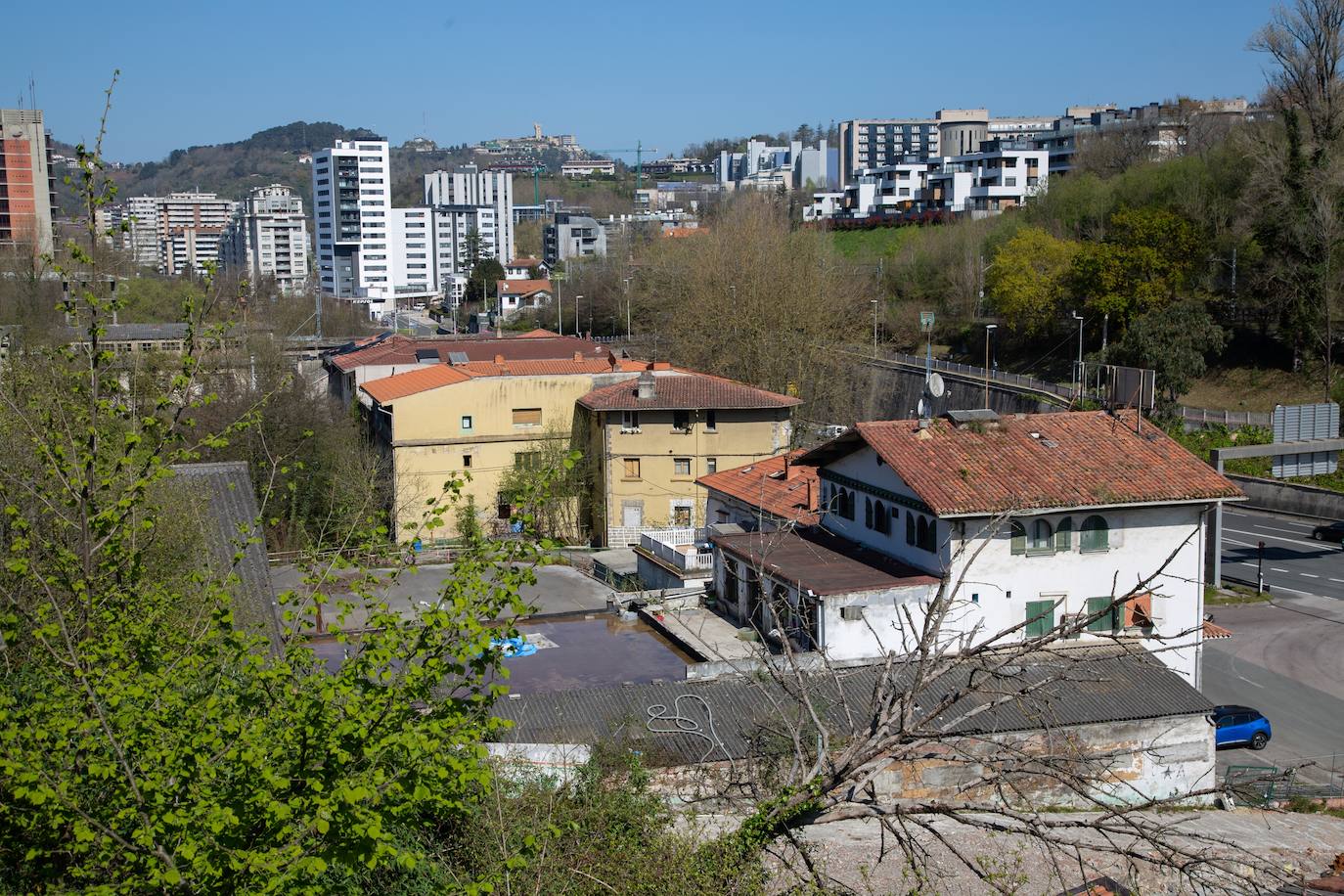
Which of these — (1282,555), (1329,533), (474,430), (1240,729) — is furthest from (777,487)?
(1329,533)

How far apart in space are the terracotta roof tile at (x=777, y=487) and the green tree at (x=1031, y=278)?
1140 inches

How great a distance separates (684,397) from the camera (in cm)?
3170

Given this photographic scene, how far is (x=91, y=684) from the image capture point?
5.86 m

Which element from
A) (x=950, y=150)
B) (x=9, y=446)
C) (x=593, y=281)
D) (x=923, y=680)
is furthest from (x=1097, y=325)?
(x=950, y=150)

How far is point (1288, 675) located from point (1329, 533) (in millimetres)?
11263

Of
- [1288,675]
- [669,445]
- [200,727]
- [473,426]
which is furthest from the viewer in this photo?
[473,426]

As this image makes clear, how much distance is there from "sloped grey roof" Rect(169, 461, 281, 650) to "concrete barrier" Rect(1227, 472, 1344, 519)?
2531cm

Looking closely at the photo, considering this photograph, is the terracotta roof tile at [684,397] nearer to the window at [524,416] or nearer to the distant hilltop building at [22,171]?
the window at [524,416]

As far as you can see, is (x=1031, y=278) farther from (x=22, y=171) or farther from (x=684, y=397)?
(x=22, y=171)

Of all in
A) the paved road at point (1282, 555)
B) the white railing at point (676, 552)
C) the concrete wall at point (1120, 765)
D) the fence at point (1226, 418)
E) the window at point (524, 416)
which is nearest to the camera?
the concrete wall at point (1120, 765)

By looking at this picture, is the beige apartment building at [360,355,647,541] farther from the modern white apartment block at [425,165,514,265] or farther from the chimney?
the modern white apartment block at [425,165,514,265]

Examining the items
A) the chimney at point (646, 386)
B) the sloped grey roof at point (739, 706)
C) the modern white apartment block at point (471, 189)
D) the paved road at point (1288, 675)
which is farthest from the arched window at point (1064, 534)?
the modern white apartment block at point (471, 189)

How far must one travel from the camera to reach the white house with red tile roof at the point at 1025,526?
1703 centimetres

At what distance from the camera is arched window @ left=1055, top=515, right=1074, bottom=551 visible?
57.8ft
